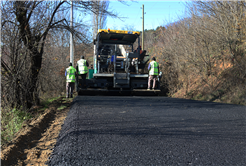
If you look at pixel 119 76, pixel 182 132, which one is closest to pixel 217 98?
pixel 119 76

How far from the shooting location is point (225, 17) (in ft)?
31.4

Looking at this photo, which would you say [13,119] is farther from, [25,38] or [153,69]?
[153,69]

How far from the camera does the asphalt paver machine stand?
10.1 meters

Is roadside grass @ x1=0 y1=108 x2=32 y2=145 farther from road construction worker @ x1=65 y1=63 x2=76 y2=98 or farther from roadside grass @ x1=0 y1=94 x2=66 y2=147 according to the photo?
road construction worker @ x1=65 y1=63 x2=76 y2=98

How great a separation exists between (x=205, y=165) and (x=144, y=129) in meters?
1.64

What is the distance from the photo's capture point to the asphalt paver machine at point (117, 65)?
1005cm

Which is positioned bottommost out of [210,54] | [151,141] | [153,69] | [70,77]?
[151,141]

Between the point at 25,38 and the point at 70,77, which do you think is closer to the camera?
the point at 25,38

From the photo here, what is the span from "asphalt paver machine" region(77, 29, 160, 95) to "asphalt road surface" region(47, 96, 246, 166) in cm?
478

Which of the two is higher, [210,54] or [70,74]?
[210,54]

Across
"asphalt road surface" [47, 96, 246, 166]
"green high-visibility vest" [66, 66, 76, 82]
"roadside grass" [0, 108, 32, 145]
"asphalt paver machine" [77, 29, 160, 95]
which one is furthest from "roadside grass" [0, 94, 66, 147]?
"green high-visibility vest" [66, 66, 76, 82]

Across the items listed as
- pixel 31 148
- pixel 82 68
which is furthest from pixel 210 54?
pixel 31 148

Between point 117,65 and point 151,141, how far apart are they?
7.46 metres

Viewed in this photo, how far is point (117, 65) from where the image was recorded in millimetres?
10664
